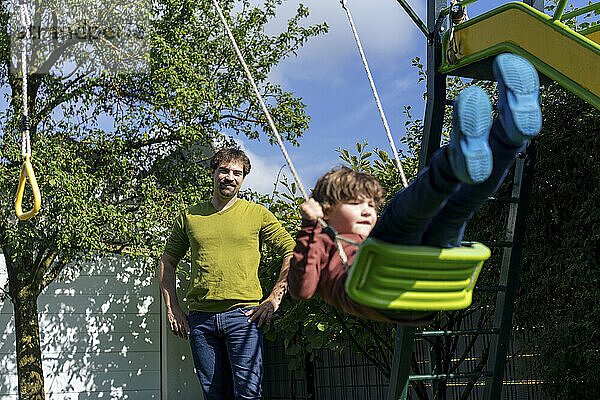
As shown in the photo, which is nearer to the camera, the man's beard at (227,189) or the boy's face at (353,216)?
the boy's face at (353,216)

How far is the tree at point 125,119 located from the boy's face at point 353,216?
4437mm

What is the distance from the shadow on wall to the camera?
7.49m

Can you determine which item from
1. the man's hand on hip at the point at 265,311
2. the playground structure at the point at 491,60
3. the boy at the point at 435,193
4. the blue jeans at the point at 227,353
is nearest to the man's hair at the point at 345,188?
the boy at the point at 435,193

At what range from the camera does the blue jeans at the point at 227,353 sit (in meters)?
2.83

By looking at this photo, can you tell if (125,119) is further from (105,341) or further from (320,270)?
(320,270)

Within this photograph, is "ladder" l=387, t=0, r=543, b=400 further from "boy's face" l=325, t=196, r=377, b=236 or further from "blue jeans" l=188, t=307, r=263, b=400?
"boy's face" l=325, t=196, r=377, b=236

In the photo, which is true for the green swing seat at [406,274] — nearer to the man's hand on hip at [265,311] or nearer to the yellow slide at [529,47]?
the man's hand on hip at [265,311]

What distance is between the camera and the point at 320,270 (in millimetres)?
2012

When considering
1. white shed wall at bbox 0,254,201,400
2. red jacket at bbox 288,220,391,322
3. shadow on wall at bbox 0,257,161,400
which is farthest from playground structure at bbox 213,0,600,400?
white shed wall at bbox 0,254,201,400

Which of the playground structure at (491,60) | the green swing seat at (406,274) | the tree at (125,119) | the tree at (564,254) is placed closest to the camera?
the green swing seat at (406,274)

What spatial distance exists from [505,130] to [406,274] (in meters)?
0.42

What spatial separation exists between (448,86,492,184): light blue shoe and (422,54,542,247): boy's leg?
0.05 metres

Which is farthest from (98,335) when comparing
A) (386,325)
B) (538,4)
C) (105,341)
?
(538,4)

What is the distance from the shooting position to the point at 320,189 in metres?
2.07
